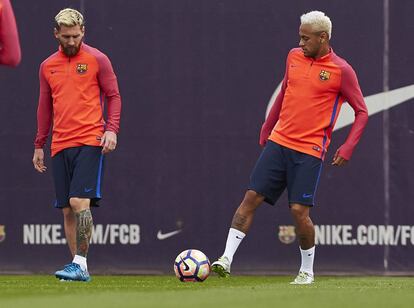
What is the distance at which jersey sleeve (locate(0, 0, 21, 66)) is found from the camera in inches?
A: 249

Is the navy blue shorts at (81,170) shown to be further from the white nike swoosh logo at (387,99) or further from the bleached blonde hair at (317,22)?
the white nike swoosh logo at (387,99)

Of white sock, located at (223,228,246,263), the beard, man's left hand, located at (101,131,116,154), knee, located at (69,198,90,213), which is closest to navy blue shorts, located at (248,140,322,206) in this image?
white sock, located at (223,228,246,263)

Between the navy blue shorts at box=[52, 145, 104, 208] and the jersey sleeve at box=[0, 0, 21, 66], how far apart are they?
119 inches

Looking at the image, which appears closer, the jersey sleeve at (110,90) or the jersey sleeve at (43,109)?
the jersey sleeve at (110,90)

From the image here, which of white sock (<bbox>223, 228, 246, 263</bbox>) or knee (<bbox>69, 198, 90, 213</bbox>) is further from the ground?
knee (<bbox>69, 198, 90, 213</bbox>)

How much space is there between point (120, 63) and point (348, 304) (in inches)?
198

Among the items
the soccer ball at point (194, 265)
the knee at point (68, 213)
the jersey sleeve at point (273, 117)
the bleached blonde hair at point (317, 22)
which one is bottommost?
the soccer ball at point (194, 265)

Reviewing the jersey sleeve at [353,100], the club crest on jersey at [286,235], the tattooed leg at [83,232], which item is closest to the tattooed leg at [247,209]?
the jersey sleeve at [353,100]

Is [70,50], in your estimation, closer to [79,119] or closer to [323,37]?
[79,119]

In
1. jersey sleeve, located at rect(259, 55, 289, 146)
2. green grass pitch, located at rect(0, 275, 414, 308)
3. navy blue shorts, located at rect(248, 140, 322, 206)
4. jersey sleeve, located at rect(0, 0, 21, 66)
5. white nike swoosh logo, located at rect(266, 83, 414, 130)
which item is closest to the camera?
jersey sleeve, located at rect(0, 0, 21, 66)

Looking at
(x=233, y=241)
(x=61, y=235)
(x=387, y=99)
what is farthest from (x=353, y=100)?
(x=61, y=235)

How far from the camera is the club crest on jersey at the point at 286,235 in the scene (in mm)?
11352

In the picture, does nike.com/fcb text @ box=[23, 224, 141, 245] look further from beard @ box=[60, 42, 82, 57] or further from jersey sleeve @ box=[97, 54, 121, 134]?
beard @ box=[60, 42, 82, 57]

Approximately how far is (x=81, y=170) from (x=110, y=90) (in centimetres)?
64
